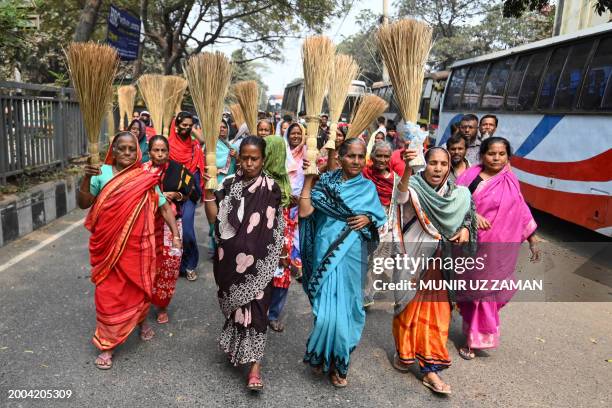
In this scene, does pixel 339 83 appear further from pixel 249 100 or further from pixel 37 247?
pixel 37 247

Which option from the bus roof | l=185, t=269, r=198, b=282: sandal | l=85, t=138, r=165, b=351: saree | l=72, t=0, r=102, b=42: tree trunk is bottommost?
l=185, t=269, r=198, b=282: sandal

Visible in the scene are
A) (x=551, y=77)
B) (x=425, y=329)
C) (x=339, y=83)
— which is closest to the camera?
(x=425, y=329)

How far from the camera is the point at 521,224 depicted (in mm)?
3416

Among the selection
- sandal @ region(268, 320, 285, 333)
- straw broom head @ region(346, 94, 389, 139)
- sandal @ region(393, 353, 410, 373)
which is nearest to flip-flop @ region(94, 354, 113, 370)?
sandal @ region(268, 320, 285, 333)

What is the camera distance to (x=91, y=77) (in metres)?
3.12

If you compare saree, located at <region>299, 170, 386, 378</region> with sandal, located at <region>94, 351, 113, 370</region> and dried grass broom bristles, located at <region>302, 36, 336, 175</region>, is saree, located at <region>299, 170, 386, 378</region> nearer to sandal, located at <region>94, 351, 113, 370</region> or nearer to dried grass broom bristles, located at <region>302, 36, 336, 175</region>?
dried grass broom bristles, located at <region>302, 36, 336, 175</region>

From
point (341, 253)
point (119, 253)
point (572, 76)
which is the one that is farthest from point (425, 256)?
point (572, 76)

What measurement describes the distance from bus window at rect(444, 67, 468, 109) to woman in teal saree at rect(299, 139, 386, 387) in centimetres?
846

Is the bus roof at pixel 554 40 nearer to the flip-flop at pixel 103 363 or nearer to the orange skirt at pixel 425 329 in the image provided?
the orange skirt at pixel 425 329

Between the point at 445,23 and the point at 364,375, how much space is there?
3145 centimetres

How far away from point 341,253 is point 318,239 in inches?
7.2

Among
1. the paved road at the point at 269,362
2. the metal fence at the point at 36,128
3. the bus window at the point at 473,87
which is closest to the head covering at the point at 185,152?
the paved road at the point at 269,362

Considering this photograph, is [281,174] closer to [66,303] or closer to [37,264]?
[66,303]

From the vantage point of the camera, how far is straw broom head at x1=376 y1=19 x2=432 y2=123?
9.27 ft
